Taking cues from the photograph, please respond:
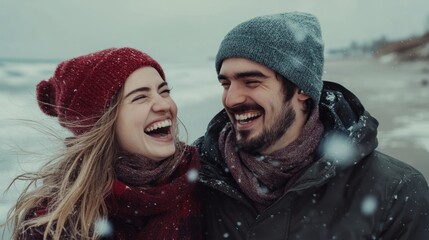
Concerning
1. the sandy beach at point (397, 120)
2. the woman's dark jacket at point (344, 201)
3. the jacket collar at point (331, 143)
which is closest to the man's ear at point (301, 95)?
the jacket collar at point (331, 143)

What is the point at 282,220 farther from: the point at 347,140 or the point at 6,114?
the point at 6,114

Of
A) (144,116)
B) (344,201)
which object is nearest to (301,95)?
(344,201)

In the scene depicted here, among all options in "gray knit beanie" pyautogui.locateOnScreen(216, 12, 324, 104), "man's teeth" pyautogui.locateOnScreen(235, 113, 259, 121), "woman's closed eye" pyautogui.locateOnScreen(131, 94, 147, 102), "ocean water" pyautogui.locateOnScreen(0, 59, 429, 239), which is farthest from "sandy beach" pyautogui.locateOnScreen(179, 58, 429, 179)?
"woman's closed eye" pyautogui.locateOnScreen(131, 94, 147, 102)

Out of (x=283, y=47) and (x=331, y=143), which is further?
(x=283, y=47)

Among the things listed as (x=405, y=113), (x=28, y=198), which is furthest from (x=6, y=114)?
(x=28, y=198)

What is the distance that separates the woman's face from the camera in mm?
2994

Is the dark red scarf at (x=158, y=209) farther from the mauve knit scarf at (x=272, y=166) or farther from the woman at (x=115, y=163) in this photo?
the mauve knit scarf at (x=272, y=166)

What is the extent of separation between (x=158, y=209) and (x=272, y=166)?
0.67m

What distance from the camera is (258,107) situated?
9.97ft

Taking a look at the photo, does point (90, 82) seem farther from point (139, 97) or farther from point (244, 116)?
point (244, 116)

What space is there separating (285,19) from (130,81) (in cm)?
96

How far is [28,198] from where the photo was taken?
2969 mm

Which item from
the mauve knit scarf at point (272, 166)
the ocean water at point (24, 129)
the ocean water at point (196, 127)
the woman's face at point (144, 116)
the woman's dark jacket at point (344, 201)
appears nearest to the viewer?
the woman's dark jacket at point (344, 201)

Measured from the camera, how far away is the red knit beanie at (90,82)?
2.93 m
